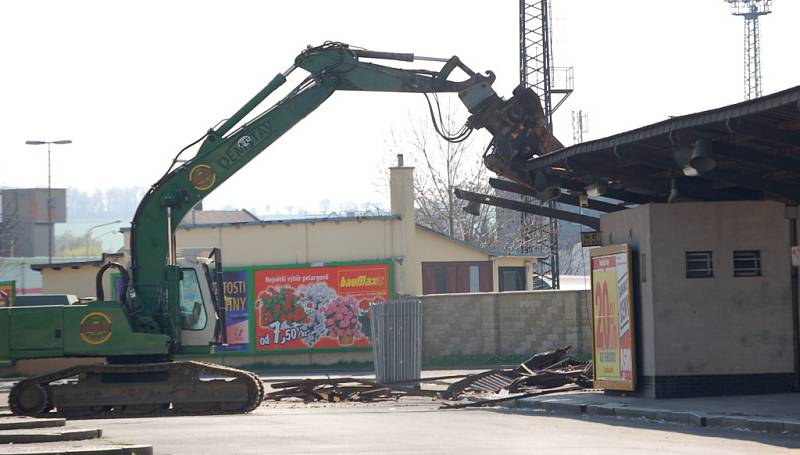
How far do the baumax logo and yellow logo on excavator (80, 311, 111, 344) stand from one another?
18610 mm

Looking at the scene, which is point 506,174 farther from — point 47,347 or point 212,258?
point 47,347

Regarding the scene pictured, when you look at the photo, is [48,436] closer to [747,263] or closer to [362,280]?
[747,263]

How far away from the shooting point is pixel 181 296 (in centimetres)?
2244

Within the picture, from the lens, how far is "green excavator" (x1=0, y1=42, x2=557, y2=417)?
21703mm

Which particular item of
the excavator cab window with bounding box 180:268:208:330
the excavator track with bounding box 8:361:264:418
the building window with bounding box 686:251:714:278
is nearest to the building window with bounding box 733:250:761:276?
the building window with bounding box 686:251:714:278

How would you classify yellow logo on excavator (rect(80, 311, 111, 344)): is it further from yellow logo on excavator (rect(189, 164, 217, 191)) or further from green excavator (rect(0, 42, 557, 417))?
yellow logo on excavator (rect(189, 164, 217, 191))

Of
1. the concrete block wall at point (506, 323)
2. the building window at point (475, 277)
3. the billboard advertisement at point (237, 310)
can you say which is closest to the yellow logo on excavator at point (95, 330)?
the concrete block wall at point (506, 323)

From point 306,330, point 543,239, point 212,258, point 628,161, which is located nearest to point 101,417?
point 212,258

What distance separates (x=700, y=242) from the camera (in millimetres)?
20844

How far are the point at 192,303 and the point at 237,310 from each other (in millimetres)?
17417

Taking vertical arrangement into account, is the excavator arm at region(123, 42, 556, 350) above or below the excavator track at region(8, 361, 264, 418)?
above

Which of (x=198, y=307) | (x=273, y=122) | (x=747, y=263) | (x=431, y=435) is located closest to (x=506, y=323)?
(x=273, y=122)

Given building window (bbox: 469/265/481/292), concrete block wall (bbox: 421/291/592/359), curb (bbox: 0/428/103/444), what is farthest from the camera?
building window (bbox: 469/265/481/292)

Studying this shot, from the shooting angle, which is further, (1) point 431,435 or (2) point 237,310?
(2) point 237,310
